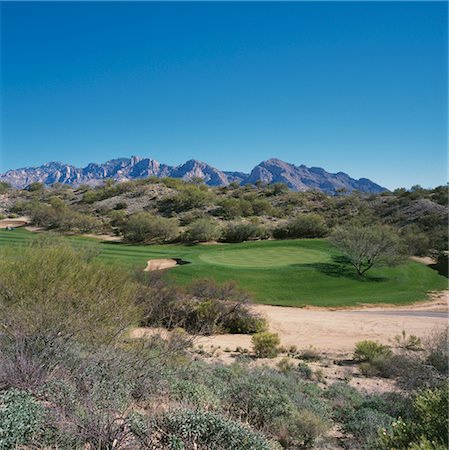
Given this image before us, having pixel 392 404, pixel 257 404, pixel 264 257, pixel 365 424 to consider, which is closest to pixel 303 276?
pixel 264 257

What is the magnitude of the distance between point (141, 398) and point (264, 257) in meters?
25.6

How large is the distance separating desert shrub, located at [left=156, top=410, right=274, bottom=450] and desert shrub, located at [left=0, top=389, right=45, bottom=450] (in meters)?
Answer: 1.67

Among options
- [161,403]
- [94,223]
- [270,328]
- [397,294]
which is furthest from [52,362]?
[94,223]

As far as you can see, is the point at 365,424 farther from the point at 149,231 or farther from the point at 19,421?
the point at 149,231

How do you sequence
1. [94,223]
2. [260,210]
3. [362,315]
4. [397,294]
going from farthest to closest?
[260,210]
[94,223]
[397,294]
[362,315]

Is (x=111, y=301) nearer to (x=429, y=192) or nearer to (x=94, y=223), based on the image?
(x=94, y=223)

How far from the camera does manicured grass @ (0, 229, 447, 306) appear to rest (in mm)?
25047

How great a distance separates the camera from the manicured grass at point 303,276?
2505 cm

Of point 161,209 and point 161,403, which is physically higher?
point 161,209

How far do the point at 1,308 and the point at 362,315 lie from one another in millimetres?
18277

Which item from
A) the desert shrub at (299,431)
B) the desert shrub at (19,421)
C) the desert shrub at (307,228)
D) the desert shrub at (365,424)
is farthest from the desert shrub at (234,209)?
the desert shrub at (19,421)

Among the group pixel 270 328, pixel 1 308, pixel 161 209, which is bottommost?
pixel 270 328

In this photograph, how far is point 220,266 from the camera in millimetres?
27141

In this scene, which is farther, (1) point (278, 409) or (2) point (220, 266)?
(2) point (220, 266)
